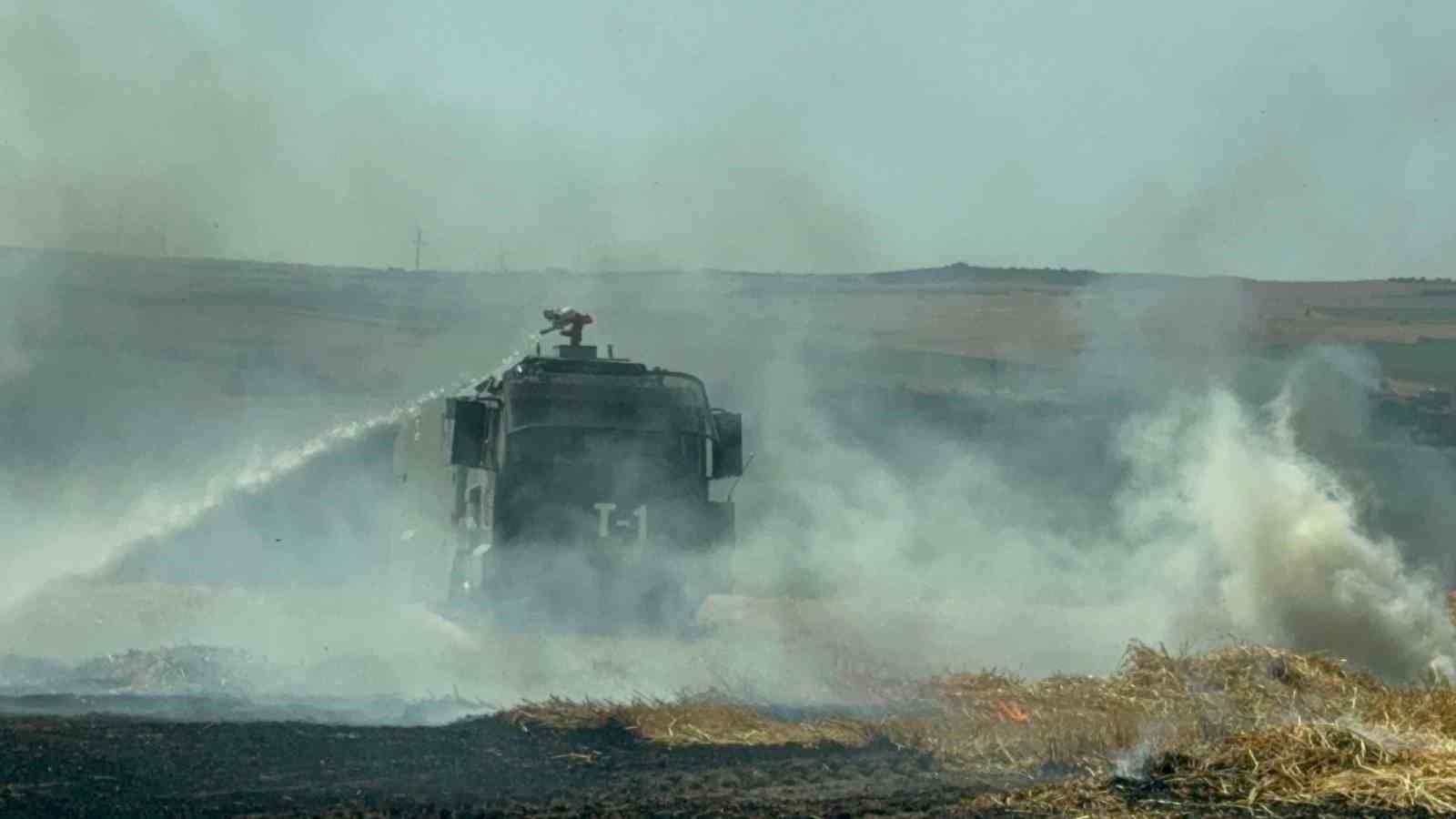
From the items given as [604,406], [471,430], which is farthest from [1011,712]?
[471,430]

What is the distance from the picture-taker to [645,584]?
2041cm

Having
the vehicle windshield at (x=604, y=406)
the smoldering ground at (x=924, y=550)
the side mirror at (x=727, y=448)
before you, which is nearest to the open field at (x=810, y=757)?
the smoldering ground at (x=924, y=550)

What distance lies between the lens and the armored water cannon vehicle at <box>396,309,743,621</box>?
20234 millimetres

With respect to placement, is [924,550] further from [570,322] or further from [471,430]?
[471,430]

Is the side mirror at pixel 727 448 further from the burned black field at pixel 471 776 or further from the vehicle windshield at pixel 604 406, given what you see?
the burned black field at pixel 471 776

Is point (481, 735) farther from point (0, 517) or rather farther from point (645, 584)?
point (0, 517)

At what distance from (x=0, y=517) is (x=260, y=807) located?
19868 mm

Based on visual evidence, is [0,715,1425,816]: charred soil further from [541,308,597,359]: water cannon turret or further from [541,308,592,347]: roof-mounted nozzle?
[541,308,592,347]: roof-mounted nozzle

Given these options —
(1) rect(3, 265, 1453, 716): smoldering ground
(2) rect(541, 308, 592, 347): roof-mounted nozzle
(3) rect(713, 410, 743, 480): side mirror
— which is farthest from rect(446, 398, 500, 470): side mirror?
(2) rect(541, 308, 592, 347): roof-mounted nozzle

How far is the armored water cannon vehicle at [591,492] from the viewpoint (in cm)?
2023

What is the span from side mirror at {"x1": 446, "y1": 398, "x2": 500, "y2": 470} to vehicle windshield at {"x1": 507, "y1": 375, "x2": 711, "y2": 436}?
18.0 inches

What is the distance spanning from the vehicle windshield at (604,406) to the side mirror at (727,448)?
0.18 m

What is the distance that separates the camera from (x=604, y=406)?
68.9 ft

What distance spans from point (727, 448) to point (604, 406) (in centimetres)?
138
